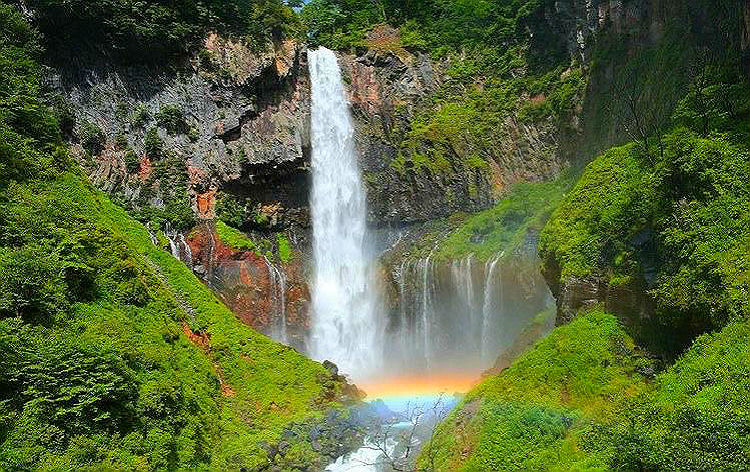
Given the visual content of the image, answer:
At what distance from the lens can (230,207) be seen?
28469mm

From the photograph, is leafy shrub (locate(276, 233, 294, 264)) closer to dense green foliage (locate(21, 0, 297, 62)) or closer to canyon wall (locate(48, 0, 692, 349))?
canyon wall (locate(48, 0, 692, 349))

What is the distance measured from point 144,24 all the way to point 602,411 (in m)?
26.4

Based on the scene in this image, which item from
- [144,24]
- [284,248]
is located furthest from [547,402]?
[144,24]

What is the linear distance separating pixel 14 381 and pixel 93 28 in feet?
75.4

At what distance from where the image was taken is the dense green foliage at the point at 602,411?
752cm

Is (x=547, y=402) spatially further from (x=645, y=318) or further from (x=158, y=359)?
(x=158, y=359)

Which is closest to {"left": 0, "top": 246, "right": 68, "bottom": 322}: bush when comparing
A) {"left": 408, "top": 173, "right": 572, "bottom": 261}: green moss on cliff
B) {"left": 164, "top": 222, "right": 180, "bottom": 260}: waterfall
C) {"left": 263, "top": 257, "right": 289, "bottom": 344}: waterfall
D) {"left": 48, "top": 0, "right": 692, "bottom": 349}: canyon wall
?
{"left": 164, "top": 222, "right": 180, "bottom": 260}: waterfall

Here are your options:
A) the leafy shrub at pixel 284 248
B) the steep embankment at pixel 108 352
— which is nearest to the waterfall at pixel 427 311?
the leafy shrub at pixel 284 248

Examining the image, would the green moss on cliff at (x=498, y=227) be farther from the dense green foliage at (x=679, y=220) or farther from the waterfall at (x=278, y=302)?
the dense green foliage at (x=679, y=220)

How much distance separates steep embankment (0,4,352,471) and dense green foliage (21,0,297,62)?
13.1 ft

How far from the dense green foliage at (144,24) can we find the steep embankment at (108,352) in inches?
157

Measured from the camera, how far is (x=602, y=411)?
12.2 metres

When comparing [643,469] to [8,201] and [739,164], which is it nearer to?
[739,164]

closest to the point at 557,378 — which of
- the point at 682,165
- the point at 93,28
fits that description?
the point at 682,165
